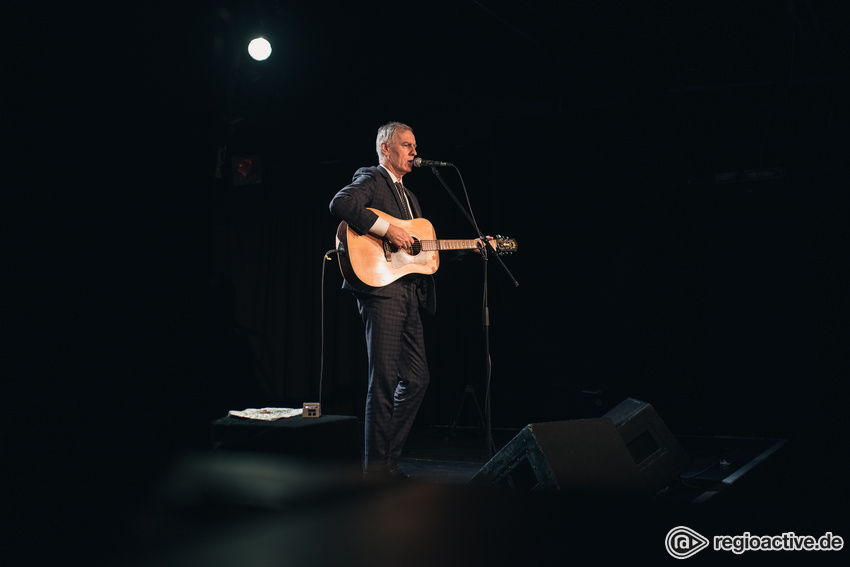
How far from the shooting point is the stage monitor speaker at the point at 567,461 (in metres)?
2.05

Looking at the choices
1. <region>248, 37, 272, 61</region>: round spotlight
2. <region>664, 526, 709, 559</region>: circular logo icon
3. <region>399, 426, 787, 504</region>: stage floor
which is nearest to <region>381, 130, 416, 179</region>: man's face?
<region>399, 426, 787, 504</region>: stage floor

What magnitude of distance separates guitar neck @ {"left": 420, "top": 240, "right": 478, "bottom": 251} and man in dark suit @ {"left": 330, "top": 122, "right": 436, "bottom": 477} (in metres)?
0.15

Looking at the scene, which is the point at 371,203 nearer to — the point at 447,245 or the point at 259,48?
the point at 447,245

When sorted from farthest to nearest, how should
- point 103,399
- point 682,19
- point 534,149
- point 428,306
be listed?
point 534,149 < point 682,19 < point 428,306 < point 103,399

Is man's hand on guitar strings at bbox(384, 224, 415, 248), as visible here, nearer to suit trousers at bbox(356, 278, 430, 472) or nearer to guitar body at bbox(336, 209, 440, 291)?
guitar body at bbox(336, 209, 440, 291)

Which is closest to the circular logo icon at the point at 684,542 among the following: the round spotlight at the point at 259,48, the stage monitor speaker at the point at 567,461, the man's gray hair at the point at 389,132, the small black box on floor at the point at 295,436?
the stage monitor speaker at the point at 567,461

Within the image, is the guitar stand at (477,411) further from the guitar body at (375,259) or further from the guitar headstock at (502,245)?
the guitar body at (375,259)

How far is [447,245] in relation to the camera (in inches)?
136

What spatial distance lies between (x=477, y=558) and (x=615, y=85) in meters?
4.26

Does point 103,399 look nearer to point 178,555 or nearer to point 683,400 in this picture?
Result: point 178,555

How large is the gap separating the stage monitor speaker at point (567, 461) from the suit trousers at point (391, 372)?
2.45 ft

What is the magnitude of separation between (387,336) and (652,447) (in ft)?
4.52

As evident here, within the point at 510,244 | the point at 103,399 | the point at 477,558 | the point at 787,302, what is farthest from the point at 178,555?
the point at 787,302

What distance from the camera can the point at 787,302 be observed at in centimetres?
471
